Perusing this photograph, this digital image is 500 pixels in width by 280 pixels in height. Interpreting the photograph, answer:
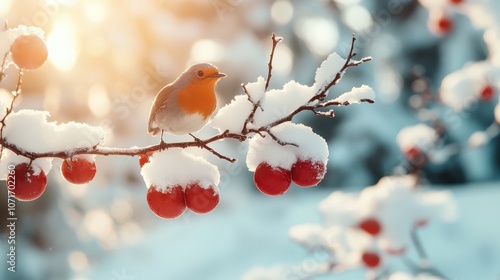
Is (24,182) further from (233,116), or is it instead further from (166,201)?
(233,116)

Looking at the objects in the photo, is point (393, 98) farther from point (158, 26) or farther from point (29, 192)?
point (29, 192)

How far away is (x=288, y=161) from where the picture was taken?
114 centimetres

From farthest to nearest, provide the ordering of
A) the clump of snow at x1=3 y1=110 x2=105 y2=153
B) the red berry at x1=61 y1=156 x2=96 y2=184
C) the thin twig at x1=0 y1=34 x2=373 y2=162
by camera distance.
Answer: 1. the red berry at x1=61 y1=156 x2=96 y2=184
2. the clump of snow at x1=3 y1=110 x2=105 y2=153
3. the thin twig at x1=0 y1=34 x2=373 y2=162

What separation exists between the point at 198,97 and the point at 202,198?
9.0 inches

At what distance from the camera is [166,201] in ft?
3.71

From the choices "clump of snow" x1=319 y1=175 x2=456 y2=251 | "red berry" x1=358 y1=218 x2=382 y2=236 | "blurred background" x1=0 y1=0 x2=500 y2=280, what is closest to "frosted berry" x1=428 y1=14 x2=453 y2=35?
"blurred background" x1=0 y1=0 x2=500 y2=280

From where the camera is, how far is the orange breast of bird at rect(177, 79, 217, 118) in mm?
1106

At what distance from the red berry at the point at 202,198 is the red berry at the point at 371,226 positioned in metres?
2.12

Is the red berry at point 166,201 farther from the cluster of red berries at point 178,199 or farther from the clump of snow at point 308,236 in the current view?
the clump of snow at point 308,236

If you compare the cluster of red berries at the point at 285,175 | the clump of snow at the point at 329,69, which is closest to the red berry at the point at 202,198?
the cluster of red berries at the point at 285,175

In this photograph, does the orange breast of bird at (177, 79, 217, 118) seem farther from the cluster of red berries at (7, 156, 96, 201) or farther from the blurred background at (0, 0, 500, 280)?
the blurred background at (0, 0, 500, 280)

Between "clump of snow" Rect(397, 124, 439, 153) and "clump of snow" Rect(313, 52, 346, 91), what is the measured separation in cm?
239

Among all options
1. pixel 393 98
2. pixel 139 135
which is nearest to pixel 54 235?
pixel 139 135

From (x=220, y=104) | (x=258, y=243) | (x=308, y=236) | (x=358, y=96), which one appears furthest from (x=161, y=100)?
(x=258, y=243)
